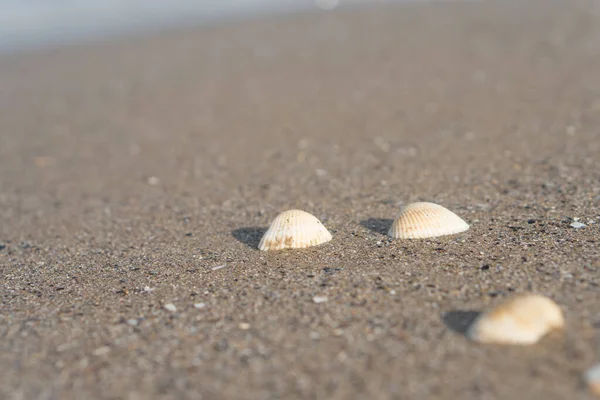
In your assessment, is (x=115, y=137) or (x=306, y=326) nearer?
(x=306, y=326)

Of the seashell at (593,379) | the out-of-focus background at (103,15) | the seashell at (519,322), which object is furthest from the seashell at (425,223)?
the out-of-focus background at (103,15)

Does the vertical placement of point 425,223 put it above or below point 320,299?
above

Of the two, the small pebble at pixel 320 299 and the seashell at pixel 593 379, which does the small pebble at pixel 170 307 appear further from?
the seashell at pixel 593 379

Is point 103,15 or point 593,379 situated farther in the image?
point 103,15

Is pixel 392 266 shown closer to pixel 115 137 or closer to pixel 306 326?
pixel 306 326

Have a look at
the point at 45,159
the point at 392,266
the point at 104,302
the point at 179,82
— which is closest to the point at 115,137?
the point at 45,159

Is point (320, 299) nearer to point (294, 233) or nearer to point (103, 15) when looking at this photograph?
point (294, 233)

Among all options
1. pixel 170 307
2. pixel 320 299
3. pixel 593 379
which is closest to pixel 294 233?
pixel 320 299
